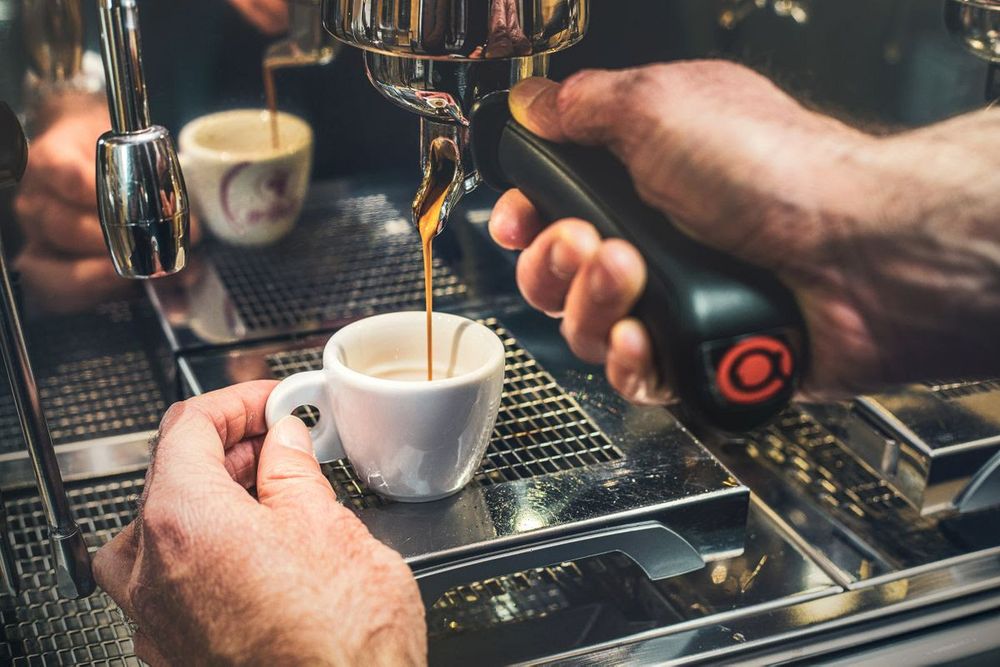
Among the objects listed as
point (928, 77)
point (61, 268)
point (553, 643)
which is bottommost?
point (553, 643)

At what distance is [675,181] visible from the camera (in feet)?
1.52

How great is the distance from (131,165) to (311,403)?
0.52ft

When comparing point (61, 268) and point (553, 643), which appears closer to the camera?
point (553, 643)

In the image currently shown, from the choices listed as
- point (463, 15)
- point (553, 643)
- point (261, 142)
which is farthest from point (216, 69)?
point (553, 643)

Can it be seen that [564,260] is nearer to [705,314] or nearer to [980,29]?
[705,314]

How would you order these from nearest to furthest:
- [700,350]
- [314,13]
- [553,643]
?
[700,350] → [553,643] → [314,13]

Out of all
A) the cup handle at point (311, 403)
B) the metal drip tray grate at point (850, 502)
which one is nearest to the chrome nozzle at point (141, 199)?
the cup handle at point (311, 403)

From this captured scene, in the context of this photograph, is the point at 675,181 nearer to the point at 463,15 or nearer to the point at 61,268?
the point at 463,15

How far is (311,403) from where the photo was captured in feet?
1.90

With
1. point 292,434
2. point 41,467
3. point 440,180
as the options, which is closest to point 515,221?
point 440,180

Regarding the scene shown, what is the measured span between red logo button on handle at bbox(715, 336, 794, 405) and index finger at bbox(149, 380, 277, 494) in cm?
22

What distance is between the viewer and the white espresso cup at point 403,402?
544 mm

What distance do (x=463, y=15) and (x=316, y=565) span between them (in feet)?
0.78

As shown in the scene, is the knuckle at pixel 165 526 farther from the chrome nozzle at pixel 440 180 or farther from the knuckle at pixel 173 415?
the chrome nozzle at pixel 440 180
